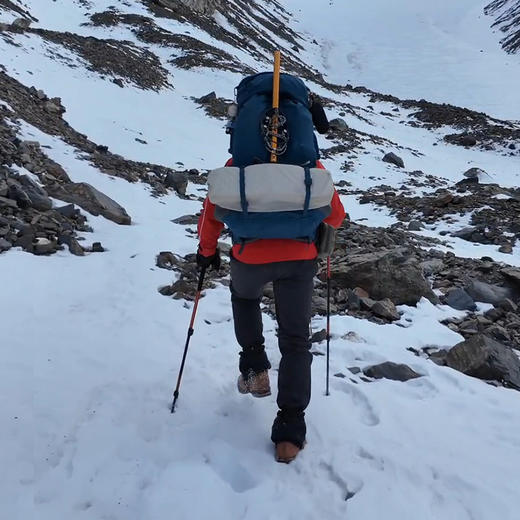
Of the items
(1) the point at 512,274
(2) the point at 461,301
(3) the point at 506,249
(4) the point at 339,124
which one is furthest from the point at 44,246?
(4) the point at 339,124

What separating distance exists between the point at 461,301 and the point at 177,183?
8306 mm

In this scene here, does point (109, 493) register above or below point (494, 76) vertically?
below

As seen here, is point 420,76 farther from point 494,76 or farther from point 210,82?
point 210,82

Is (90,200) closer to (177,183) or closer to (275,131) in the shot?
(177,183)

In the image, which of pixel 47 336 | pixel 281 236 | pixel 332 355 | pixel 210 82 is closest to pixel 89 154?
pixel 47 336

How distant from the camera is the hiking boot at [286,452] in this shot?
2.96 m

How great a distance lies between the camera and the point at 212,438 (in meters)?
3.18

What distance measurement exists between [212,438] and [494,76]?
57.9 metres

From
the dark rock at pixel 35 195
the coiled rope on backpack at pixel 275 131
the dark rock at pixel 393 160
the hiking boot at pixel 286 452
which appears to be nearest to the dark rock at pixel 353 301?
the hiking boot at pixel 286 452

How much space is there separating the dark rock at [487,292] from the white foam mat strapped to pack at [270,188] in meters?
4.34

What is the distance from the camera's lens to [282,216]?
2766 millimetres

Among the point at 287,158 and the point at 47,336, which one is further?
the point at 47,336

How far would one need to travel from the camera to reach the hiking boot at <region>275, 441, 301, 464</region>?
2.96m

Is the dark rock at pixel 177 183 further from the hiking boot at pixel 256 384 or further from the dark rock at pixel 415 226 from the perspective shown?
the hiking boot at pixel 256 384
